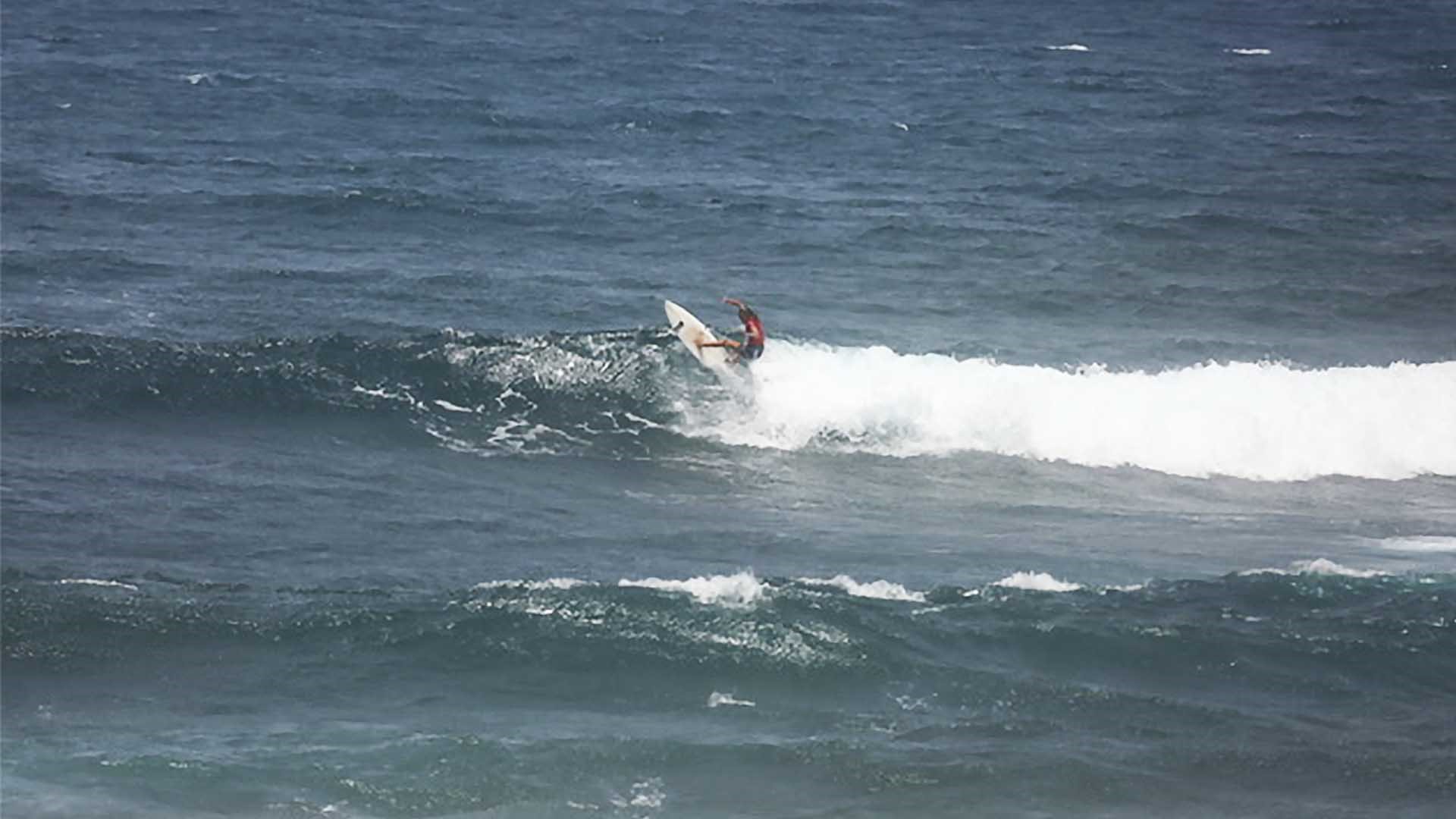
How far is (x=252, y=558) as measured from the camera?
28891mm

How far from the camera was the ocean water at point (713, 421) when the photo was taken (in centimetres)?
2422

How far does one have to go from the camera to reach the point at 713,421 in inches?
1442

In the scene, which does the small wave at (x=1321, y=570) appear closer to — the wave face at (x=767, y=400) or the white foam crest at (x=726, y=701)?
the wave face at (x=767, y=400)

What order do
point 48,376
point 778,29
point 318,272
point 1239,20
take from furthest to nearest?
point 1239,20 → point 778,29 → point 318,272 → point 48,376

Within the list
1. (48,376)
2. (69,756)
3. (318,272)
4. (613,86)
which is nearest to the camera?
(69,756)

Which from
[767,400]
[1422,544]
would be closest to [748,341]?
[767,400]

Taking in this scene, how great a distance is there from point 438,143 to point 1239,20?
32332 mm

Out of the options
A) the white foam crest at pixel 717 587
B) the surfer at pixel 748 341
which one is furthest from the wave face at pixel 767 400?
the white foam crest at pixel 717 587

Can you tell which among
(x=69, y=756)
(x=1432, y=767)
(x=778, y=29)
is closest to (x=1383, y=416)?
(x=1432, y=767)

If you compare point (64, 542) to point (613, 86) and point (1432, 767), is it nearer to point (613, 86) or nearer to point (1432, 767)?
point (1432, 767)

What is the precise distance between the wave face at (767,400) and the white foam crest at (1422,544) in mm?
4294

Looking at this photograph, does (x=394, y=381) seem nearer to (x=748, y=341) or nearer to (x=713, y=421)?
(x=713, y=421)

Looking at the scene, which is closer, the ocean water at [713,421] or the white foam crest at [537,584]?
the ocean water at [713,421]

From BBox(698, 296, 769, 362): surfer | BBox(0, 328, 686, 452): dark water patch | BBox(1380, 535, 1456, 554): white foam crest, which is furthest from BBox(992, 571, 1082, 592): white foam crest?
BBox(0, 328, 686, 452): dark water patch
